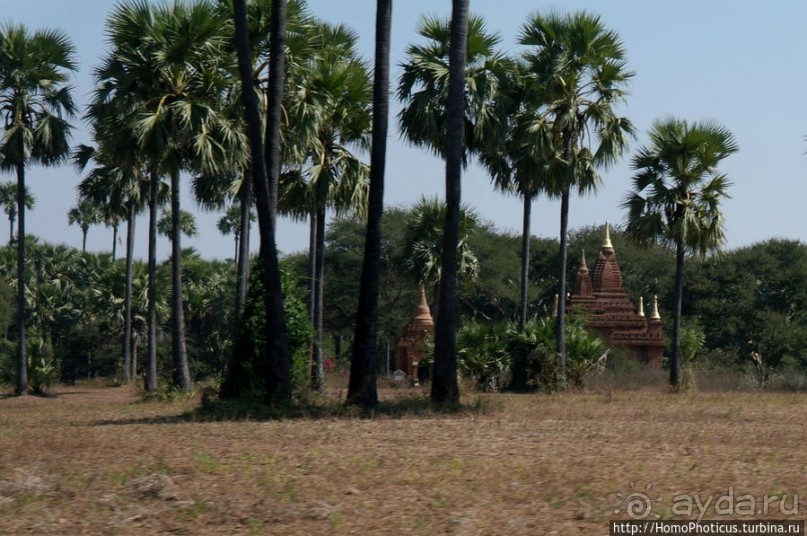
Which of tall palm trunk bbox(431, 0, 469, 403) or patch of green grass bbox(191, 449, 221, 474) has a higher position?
tall palm trunk bbox(431, 0, 469, 403)

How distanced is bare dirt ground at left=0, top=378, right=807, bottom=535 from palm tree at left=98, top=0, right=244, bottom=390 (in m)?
8.86

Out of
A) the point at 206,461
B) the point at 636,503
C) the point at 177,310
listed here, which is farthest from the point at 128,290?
the point at 636,503

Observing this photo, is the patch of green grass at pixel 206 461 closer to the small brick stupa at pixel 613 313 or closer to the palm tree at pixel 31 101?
the palm tree at pixel 31 101

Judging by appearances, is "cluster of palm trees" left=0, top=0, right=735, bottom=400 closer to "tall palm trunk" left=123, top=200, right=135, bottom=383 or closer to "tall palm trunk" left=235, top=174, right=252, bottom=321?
"tall palm trunk" left=235, top=174, right=252, bottom=321

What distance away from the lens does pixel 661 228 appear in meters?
32.1

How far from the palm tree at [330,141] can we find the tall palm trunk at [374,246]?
16.1 feet

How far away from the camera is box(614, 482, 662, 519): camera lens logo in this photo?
30.2 ft

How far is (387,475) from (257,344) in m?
9.86

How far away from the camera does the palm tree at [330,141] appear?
82.3 feet

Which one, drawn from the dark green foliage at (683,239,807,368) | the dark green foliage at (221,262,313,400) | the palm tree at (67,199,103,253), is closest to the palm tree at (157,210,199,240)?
the palm tree at (67,199,103,253)

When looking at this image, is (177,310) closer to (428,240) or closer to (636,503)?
(428,240)

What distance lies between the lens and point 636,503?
9.52 metres

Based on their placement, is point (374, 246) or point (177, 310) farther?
point (177, 310)

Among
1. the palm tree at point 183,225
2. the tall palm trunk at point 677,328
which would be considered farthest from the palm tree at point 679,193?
the palm tree at point 183,225
